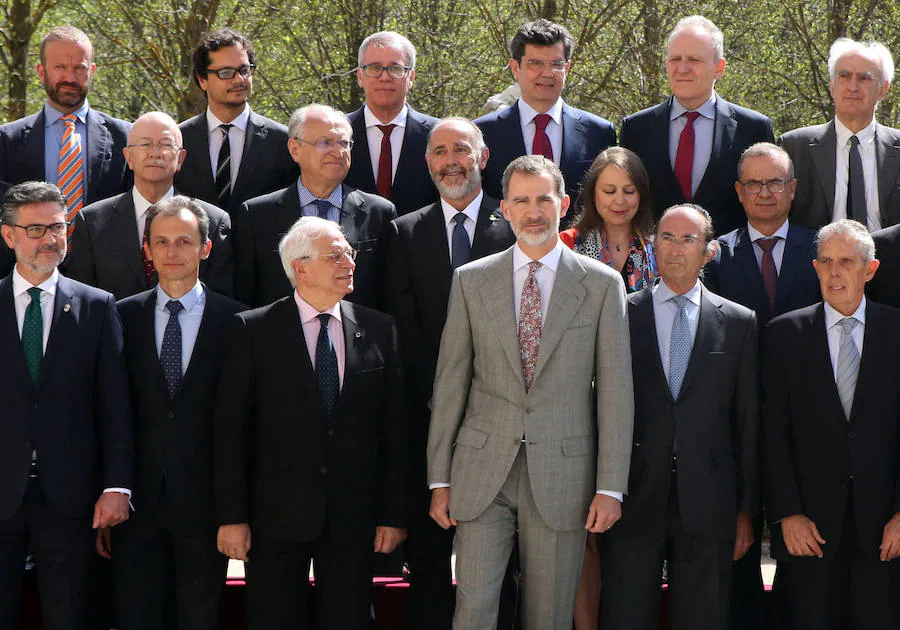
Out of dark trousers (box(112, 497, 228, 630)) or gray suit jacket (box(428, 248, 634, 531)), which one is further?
dark trousers (box(112, 497, 228, 630))

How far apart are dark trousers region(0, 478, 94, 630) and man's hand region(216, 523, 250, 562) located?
1.74 ft

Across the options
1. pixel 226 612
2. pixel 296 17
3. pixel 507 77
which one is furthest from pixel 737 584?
pixel 296 17

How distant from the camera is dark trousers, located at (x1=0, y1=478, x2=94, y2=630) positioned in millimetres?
4465

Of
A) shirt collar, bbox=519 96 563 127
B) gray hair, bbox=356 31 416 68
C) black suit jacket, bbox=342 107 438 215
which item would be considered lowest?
black suit jacket, bbox=342 107 438 215

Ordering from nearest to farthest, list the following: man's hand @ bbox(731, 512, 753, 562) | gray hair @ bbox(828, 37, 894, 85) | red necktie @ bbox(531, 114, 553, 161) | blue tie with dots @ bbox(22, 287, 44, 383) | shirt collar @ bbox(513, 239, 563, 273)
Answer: shirt collar @ bbox(513, 239, 563, 273) < blue tie with dots @ bbox(22, 287, 44, 383) < man's hand @ bbox(731, 512, 753, 562) < gray hair @ bbox(828, 37, 894, 85) < red necktie @ bbox(531, 114, 553, 161)

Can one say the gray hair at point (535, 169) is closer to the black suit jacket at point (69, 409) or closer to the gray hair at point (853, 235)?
the gray hair at point (853, 235)

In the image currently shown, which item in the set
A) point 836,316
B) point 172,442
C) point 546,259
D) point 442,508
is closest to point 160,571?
point 172,442

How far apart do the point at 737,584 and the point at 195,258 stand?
2.56 meters

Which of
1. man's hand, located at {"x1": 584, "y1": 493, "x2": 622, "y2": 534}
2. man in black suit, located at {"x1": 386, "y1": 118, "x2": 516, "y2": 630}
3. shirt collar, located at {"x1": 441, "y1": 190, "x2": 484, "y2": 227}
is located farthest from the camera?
shirt collar, located at {"x1": 441, "y1": 190, "x2": 484, "y2": 227}

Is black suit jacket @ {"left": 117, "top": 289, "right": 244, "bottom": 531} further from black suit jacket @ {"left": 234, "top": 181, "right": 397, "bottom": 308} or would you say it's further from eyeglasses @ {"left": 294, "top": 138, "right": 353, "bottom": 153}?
eyeglasses @ {"left": 294, "top": 138, "right": 353, "bottom": 153}

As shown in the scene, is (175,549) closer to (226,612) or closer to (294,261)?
(226,612)

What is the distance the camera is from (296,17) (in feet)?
33.9

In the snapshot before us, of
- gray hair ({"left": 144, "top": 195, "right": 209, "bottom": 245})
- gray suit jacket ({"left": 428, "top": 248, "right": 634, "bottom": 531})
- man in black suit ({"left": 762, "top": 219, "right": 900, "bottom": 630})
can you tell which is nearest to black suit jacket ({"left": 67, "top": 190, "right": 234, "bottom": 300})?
gray hair ({"left": 144, "top": 195, "right": 209, "bottom": 245})

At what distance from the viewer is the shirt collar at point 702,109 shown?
5.78 meters
